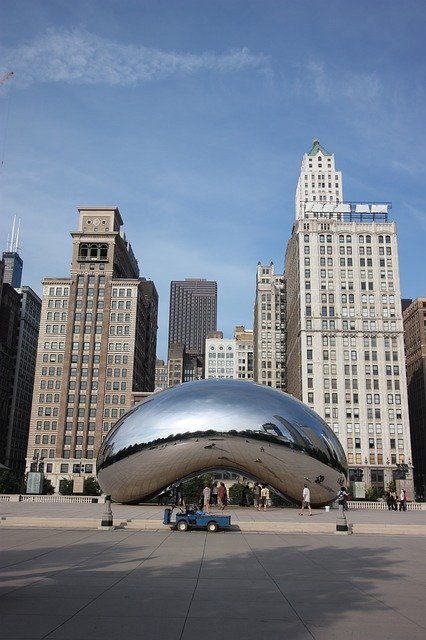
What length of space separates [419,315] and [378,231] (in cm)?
2718

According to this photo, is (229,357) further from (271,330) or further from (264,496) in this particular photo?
(264,496)

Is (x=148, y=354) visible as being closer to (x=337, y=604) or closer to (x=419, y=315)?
(x=419, y=315)

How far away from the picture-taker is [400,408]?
99.1m

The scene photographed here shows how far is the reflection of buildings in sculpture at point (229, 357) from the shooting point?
187500 mm

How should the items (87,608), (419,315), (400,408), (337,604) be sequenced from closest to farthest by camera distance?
(87,608) → (337,604) → (400,408) → (419,315)

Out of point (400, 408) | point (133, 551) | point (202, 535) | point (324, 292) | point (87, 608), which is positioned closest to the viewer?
point (87, 608)

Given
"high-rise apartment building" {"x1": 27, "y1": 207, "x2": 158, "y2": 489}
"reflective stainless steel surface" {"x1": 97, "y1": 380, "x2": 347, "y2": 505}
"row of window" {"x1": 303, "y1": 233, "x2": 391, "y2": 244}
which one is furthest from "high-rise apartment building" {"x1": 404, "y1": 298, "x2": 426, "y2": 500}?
"reflective stainless steel surface" {"x1": 97, "y1": 380, "x2": 347, "y2": 505}

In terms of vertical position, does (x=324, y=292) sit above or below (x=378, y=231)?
below

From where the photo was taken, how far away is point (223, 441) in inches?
958

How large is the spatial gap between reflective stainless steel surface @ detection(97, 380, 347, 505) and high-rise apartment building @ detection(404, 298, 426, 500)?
97.2 metres

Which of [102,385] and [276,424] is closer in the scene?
[276,424]

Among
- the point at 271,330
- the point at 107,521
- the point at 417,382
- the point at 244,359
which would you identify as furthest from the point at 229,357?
the point at 107,521

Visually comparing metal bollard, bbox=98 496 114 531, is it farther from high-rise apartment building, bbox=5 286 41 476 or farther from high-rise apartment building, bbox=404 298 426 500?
high-rise apartment building, bbox=5 286 41 476

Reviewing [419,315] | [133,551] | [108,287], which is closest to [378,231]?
[419,315]
